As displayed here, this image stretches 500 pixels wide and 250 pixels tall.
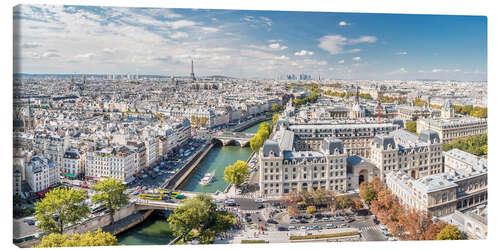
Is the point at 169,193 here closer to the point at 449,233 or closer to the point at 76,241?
the point at 76,241

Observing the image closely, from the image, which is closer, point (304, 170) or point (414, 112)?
point (304, 170)

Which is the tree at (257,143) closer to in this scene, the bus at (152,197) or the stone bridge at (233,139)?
the stone bridge at (233,139)

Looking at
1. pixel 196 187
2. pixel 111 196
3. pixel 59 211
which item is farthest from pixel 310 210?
pixel 59 211

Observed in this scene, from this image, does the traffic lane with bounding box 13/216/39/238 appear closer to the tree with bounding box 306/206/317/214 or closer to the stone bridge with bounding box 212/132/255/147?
the tree with bounding box 306/206/317/214

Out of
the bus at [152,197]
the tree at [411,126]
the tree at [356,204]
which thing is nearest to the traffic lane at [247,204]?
the bus at [152,197]

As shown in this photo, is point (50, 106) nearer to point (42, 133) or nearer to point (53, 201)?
point (42, 133)

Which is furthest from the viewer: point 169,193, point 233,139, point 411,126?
point 233,139
